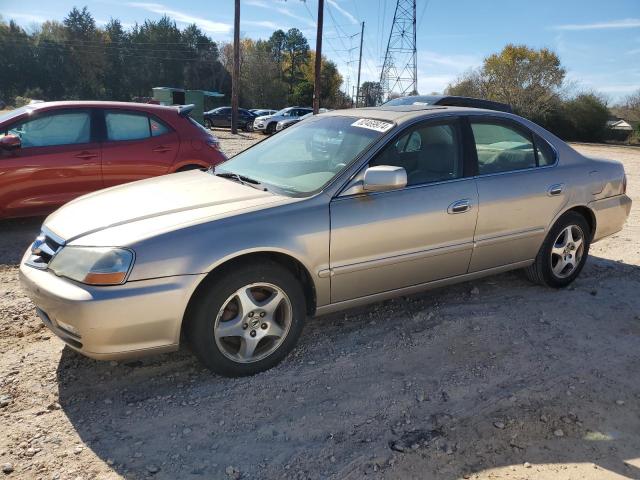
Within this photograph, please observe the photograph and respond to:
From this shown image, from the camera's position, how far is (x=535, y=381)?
316 centimetres

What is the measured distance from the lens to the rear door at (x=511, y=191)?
3941 mm

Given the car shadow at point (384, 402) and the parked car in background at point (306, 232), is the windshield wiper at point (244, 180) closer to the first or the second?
the parked car in background at point (306, 232)

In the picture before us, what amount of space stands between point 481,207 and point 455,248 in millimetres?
373

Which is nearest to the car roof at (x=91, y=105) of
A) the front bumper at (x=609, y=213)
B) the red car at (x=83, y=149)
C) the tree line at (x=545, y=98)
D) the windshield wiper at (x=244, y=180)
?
the red car at (x=83, y=149)

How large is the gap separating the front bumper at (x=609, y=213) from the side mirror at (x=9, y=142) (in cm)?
578

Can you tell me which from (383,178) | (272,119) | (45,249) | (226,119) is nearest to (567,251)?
(383,178)

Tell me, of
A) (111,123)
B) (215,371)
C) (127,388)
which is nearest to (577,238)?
(215,371)

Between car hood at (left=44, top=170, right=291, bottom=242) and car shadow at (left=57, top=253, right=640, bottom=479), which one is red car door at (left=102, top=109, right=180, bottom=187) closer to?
car hood at (left=44, top=170, right=291, bottom=242)

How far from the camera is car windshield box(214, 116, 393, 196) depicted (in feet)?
11.5

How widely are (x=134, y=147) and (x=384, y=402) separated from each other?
15.5 ft

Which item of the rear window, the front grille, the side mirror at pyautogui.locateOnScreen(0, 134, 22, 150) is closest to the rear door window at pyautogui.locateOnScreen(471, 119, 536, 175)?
the front grille

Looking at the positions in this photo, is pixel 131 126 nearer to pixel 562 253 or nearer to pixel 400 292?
pixel 400 292

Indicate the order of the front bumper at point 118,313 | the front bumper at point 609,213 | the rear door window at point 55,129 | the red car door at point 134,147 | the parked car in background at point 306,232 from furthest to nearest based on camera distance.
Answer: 1. the red car door at point 134,147
2. the rear door window at point 55,129
3. the front bumper at point 609,213
4. the parked car in background at point 306,232
5. the front bumper at point 118,313

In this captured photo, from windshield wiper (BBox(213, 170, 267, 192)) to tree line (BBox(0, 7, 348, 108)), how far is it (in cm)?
4565
